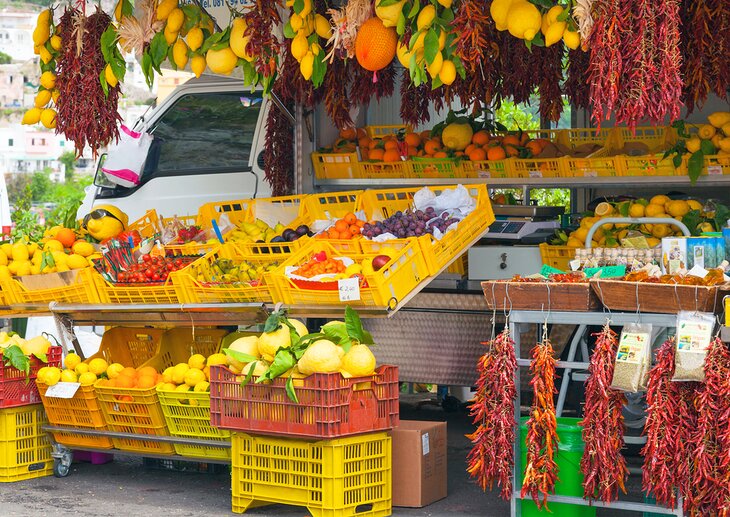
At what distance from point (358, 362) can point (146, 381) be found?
1.54 m

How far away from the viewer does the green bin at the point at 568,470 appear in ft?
17.6

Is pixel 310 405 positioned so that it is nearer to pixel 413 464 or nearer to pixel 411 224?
pixel 413 464

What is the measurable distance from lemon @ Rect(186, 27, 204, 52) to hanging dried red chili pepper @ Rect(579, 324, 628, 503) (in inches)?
123

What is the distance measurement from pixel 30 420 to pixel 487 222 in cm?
296

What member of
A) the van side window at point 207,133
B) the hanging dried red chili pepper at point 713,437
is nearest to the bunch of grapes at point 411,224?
the hanging dried red chili pepper at point 713,437

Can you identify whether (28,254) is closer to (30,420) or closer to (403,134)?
(30,420)

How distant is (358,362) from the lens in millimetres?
5719

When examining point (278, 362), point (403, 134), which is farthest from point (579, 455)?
point (403, 134)

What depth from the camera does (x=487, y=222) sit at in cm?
694

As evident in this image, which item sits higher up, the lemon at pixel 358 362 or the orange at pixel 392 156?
the orange at pixel 392 156

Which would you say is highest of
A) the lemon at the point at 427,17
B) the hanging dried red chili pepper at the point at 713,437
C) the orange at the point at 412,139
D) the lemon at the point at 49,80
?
the lemon at the point at 427,17

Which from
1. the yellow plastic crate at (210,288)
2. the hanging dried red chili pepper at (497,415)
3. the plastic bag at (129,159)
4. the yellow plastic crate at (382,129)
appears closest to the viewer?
the hanging dried red chili pepper at (497,415)

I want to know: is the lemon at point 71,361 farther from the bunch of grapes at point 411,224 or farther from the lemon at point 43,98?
the bunch of grapes at point 411,224

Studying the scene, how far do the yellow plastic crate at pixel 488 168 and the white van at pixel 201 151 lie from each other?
1.91 m
